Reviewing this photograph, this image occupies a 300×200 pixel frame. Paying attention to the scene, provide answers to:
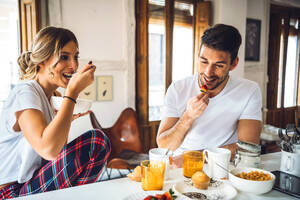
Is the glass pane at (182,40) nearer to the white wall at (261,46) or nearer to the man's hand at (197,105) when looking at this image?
the white wall at (261,46)

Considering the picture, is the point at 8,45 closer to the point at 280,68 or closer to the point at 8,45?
the point at 8,45

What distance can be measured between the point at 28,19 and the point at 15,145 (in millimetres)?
1782

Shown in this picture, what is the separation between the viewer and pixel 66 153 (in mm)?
1476

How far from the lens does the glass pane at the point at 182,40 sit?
3.81m

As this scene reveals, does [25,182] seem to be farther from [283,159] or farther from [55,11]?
[55,11]

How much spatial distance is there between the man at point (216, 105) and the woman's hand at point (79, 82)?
60cm

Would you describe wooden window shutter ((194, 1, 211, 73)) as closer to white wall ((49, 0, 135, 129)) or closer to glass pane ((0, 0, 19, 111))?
white wall ((49, 0, 135, 129))

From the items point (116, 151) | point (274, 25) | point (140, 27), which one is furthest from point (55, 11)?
point (274, 25)

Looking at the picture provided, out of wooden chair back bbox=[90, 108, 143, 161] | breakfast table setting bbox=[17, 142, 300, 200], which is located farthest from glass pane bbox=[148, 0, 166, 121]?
breakfast table setting bbox=[17, 142, 300, 200]

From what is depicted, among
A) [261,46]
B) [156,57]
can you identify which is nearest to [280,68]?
[261,46]

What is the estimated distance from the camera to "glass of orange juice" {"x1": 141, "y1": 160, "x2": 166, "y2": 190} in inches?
41.7

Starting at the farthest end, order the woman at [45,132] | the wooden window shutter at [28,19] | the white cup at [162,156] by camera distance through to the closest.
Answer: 1. the wooden window shutter at [28,19]
2. the woman at [45,132]
3. the white cup at [162,156]

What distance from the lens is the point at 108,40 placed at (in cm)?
325

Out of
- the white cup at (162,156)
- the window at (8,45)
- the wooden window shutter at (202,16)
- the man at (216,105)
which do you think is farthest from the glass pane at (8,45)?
the white cup at (162,156)
